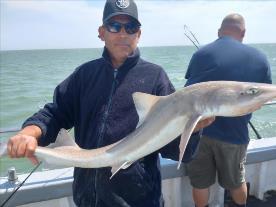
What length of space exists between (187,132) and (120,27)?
34.7 inches

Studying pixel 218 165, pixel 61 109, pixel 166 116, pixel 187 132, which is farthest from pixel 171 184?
pixel 187 132

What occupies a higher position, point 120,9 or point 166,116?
point 120,9

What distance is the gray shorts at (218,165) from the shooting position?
4.06 m

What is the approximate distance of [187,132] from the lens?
2.14 m

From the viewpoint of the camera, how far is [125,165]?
238 centimetres

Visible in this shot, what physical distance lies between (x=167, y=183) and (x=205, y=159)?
0.47 meters

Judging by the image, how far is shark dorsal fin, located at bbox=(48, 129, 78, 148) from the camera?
2.50m

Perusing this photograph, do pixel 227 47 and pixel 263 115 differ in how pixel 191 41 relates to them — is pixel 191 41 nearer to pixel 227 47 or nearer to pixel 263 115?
pixel 227 47

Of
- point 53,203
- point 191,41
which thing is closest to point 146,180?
point 53,203

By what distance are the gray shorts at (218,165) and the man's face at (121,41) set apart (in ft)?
5.98

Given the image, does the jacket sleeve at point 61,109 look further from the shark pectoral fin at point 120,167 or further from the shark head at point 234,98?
the shark head at point 234,98

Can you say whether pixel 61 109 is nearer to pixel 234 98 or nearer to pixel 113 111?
pixel 113 111

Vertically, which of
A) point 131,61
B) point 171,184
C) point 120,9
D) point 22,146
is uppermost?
point 120,9

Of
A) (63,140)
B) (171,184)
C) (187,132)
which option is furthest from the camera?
(171,184)
